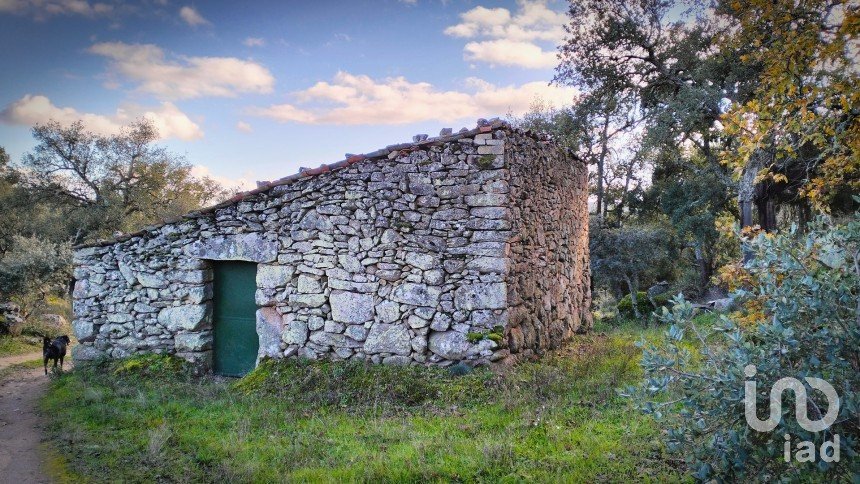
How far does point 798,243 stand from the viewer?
3775 millimetres

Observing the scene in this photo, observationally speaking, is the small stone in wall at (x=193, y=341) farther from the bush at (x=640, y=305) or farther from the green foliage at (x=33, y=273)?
the bush at (x=640, y=305)

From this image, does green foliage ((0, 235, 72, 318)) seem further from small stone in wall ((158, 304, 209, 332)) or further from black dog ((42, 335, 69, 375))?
small stone in wall ((158, 304, 209, 332))

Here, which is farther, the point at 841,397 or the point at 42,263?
the point at 42,263

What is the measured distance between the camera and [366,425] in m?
6.00

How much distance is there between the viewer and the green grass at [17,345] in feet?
43.2

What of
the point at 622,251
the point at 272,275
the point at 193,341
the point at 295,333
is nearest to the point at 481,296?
the point at 295,333

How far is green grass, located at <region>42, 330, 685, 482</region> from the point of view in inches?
184

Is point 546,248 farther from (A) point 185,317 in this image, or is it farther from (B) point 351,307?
(A) point 185,317

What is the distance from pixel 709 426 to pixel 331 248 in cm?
618

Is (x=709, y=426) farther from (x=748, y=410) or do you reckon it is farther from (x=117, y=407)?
(x=117, y=407)

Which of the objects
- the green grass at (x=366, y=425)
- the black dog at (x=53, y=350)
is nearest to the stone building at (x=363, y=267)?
the green grass at (x=366, y=425)

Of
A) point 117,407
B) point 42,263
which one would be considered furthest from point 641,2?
point 42,263

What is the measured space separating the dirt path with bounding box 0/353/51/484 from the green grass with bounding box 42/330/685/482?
25cm

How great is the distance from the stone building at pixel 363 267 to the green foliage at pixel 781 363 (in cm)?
412
